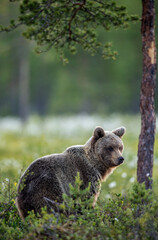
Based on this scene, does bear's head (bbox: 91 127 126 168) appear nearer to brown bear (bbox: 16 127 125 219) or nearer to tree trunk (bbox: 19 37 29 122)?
brown bear (bbox: 16 127 125 219)

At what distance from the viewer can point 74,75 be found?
95.6 ft

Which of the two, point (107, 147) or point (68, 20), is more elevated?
point (68, 20)

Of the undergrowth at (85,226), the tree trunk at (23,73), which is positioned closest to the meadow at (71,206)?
the undergrowth at (85,226)

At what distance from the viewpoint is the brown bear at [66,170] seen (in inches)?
192

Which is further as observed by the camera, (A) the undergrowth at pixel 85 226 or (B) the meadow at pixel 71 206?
(B) the meadow at pixel 71 206

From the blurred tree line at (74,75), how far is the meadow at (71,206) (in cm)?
547

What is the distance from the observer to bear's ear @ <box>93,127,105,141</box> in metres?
5.63

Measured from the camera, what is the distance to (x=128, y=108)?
34.5 metres

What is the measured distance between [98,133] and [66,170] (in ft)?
2.72

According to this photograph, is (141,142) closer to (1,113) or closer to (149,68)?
(149,68)

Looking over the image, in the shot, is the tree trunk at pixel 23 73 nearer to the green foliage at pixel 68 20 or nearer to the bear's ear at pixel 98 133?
the green foliage at pixel 68 20

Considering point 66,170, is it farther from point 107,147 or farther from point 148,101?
point 148,101

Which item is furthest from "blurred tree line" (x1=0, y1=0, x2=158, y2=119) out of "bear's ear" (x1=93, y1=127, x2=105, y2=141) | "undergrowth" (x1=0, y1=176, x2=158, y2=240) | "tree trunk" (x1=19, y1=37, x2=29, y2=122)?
"undergrowth" (x1=0, y1=176, x2=158, y2=240)

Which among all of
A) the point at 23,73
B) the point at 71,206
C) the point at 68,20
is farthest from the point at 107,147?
the point at 23,73
